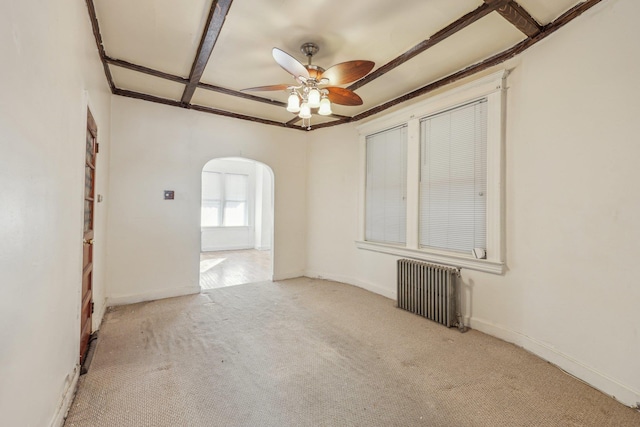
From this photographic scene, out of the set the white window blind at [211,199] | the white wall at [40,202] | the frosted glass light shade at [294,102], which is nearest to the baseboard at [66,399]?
the white wall at [40,202]

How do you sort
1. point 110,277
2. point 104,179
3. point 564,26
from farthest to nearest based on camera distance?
point 110,277 → point 104,179 → point 564,26

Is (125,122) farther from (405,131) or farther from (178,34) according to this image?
(405,131)

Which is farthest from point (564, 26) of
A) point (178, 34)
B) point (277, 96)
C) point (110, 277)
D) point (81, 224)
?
point (110, 277)

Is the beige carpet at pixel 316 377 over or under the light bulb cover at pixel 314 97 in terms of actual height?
under

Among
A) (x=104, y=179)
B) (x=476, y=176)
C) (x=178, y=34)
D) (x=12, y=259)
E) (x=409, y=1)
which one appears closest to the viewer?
(x=12, y=259)

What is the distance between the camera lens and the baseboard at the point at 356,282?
4.04 m

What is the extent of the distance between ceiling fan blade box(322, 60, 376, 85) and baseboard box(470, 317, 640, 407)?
9.04 ft

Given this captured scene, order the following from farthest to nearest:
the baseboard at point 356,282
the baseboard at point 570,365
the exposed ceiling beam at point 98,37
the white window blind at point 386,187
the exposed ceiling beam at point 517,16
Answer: the baseboard at point 356,282 → the white window blind at point 386,187 → the exposed ceiling beam at point 98,37 → the exposed ceiling beam at point 517,16 → the baseboard at point 570,365

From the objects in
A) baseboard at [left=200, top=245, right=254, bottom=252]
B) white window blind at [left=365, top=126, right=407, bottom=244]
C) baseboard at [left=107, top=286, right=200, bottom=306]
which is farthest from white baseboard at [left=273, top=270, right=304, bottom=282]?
baseboard at [left=200, top=245, right=254, bottom=252]

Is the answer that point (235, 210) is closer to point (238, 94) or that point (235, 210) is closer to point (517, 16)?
point (238, 94)

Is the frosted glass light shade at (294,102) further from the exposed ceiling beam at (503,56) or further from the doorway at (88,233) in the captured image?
the exposed ceiling beam at (503,56)

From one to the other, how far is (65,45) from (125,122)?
2.32m

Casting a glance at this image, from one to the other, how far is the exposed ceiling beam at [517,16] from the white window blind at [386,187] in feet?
5.40

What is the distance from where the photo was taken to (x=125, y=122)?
3.67 meters
